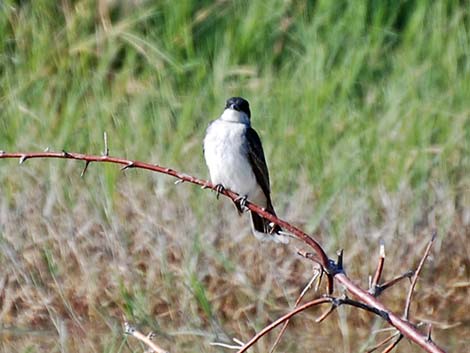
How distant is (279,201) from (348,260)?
427 millimetres

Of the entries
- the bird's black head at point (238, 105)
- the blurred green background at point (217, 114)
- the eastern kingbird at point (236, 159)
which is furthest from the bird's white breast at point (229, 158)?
the blurred green background at point (217, 114)

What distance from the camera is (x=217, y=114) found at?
6.98 metres

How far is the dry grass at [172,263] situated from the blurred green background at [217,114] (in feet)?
0.04

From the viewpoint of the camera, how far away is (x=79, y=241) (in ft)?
21.4

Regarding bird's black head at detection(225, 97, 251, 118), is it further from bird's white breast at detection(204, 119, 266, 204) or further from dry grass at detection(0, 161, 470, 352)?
dry grass at detection(0, 161, 470, 352)

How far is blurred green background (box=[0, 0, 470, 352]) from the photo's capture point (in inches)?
257

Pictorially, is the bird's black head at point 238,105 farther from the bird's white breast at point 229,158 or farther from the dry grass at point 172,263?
the dry grass at point 172,263

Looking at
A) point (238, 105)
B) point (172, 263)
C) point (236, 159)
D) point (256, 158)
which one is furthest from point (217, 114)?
point (236, 159)

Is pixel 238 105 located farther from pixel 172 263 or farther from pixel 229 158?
pixel 172 263

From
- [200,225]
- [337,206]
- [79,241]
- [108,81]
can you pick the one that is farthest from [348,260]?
[108,81]

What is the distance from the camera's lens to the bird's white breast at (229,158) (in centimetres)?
512

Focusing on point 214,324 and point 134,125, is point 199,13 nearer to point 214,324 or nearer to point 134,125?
point 134,125

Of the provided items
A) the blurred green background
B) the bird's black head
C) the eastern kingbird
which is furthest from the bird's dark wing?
the blurred green background

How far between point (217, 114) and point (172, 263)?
0.87m
